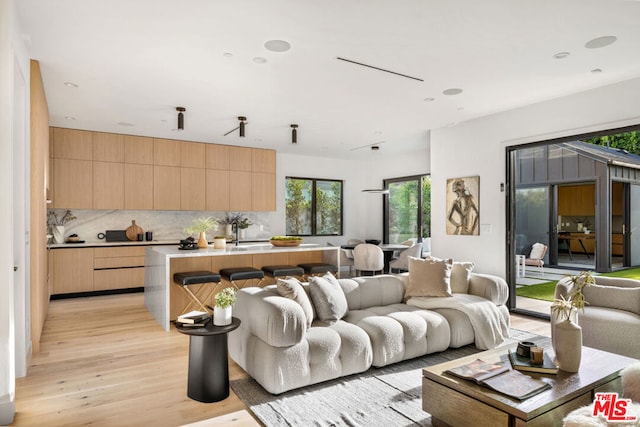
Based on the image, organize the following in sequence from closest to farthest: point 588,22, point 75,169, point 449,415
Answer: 1. point 449,415
2. point 588,22
3. point 75,169

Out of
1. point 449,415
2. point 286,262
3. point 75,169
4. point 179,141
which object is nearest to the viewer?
point 449,415

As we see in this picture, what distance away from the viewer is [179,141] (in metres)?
7.51

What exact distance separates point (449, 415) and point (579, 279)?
163 cm

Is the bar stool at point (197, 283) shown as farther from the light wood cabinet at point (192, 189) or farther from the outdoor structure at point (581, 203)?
the outdoor structure at point (581, 203)

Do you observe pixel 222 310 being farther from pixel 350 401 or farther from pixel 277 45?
pixel 277 45

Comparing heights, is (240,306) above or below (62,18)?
below

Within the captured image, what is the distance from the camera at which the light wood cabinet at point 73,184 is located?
6523mm

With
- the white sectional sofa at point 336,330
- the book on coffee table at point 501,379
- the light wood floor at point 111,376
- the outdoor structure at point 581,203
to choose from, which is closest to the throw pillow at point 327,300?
the white sectional sofa at point 336,330

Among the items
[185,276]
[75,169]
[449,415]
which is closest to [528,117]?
[449,415]

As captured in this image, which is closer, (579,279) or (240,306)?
(579,279)

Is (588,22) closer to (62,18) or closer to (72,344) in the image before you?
(62,18)

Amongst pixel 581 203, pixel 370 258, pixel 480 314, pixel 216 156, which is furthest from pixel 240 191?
pixel 581 203

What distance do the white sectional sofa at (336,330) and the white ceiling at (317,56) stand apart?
2134mm

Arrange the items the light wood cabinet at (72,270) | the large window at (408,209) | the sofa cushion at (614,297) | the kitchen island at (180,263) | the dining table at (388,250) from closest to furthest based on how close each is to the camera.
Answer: the sofa cushion at (614,297) < the kitchen island at (180,263) < the light wood cabinet at (72,270) < the dining table at (388,250) < the large window at (408,209)
